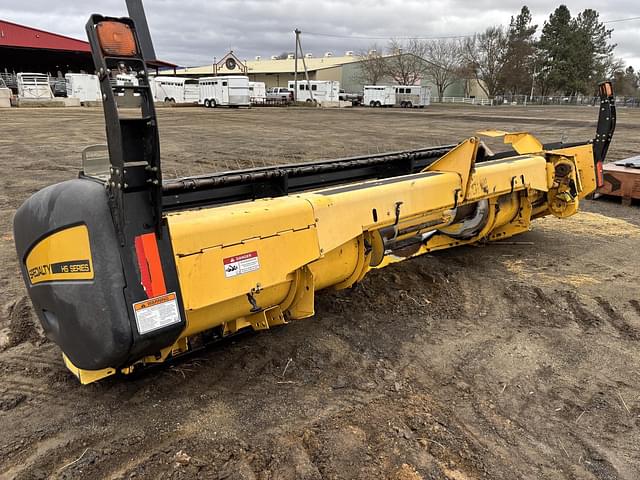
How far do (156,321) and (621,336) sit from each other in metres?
2.87

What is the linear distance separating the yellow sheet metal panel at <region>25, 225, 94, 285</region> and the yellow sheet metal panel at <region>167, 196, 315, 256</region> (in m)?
0.34

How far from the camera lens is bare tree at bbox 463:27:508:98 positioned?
207 feet

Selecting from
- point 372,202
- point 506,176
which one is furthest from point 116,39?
point 506,176

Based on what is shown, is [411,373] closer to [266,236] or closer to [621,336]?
[266,236]

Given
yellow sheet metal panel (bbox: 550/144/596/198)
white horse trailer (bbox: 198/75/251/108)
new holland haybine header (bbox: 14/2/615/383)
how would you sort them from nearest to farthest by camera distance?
new holland haybine header (bbox: 14/2/615/383)
yellow sheet metal panel (bbox: 550/144/596/198)
white horse trailer (bbox: 198/75/251/108)

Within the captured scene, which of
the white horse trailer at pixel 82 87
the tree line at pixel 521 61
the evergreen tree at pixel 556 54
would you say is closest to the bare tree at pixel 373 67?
the tree line at pixel 521 61

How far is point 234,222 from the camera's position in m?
2.31

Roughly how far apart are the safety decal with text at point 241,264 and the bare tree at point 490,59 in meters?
67.0

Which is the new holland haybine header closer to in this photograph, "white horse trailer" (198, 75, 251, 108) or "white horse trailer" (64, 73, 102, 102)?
"white horse trailer" (198, 75, 251, 108)

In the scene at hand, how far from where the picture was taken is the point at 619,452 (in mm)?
2207

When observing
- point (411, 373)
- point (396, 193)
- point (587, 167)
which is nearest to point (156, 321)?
point (411, 373)

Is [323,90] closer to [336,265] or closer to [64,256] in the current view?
[336,265]

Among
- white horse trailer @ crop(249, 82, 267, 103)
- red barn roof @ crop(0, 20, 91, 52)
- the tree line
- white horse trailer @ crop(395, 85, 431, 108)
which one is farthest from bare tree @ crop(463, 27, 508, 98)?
red barn roof @ crop(0, 20, 91, 52)

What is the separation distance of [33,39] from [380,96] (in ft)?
90.9
